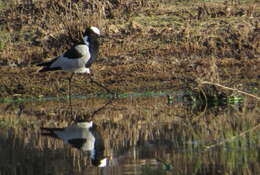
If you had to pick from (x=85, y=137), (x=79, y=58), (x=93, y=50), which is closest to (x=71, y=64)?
(x=79, y=58)

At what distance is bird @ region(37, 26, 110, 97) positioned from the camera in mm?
14070

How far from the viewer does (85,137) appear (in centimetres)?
948

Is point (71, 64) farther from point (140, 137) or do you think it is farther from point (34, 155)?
point (34, 155)

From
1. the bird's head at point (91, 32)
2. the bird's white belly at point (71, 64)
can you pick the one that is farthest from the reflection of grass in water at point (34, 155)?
the bird's head at point (91, 32)

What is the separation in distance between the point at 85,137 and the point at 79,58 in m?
4.80

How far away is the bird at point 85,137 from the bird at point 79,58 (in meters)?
3.45

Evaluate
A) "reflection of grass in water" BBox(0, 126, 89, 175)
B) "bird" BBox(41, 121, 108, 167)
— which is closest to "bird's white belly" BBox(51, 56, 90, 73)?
"bird" BBox(41, 121, 108, 167)

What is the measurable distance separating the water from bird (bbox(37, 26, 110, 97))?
835 mm

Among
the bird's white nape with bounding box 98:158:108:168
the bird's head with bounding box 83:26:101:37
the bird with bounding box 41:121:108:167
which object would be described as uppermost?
the bird's head with bounding box 83:26:101:37

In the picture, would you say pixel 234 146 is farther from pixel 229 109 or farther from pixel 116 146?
pixel 229 109

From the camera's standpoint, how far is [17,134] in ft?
33.6

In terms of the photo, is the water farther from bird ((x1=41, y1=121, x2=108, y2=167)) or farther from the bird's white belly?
the bird's white belly

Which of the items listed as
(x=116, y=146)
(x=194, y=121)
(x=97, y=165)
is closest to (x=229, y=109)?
(x=194, y=121)

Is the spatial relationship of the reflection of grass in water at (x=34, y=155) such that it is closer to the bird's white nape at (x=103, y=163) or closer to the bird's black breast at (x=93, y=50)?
the bird's white nape at (x=103, y=163)
